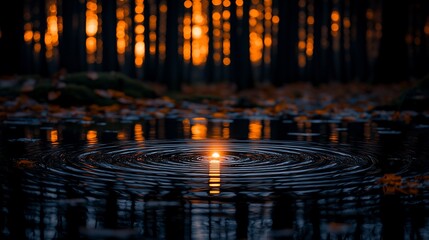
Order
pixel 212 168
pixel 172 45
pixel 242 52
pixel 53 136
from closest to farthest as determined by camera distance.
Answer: pixel 212 168 → pixel 53 136 → pixel 172 45 → pixel 242 52

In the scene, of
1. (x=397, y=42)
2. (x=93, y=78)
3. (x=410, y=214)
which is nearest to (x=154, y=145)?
(x=410, y=214)

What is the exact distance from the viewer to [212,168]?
5.73 m

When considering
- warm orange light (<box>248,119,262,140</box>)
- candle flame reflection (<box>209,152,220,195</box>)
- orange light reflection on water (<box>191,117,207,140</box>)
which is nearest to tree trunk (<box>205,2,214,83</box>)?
orange light reflection on water (<box>191,117,207,140</box>)

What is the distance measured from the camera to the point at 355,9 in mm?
37625

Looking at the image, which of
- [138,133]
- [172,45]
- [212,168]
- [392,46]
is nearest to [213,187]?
[212,168]

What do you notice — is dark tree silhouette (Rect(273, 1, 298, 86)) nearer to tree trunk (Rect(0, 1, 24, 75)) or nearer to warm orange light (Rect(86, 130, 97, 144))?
tree trunk (Rect(0, 1, 24, 75))

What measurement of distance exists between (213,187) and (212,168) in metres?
0.94

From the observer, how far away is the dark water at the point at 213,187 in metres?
3.58

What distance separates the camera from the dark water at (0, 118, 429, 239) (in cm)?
358

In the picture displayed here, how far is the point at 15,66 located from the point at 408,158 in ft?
60.3

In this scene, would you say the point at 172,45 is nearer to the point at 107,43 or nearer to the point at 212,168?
the point at 107,43

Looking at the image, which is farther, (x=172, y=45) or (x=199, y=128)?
(x=172, y=45)

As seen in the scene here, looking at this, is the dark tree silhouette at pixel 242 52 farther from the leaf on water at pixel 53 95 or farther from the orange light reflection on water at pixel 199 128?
the orange light reflection on water at pixel 199 128

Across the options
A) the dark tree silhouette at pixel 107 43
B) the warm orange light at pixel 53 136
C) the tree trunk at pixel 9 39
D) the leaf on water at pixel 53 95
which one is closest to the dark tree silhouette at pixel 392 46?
the dark tree silhouette at pixel 107 43
